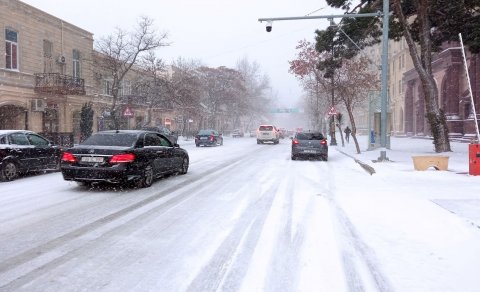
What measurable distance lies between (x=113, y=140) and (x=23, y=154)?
13.2 feet

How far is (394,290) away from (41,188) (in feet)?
31.0

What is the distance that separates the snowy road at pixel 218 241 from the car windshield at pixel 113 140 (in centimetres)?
118

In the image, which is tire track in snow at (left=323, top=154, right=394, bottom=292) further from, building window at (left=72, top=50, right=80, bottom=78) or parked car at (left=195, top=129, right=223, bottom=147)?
building window at (left=72, top=50, right=80, bottom=78)

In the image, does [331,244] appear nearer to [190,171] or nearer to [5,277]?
[5,277]

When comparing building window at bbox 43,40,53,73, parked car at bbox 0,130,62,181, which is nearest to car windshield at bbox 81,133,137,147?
parked car at bbox 0,130,62,181

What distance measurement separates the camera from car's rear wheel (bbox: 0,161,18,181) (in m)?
12.2

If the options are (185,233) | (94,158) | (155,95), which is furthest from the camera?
(155,95)

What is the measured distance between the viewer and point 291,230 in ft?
21.1

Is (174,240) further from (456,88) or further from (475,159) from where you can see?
(456,88)

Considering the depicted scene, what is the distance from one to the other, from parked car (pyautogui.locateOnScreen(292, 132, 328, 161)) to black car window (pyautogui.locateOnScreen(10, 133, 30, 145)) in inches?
466

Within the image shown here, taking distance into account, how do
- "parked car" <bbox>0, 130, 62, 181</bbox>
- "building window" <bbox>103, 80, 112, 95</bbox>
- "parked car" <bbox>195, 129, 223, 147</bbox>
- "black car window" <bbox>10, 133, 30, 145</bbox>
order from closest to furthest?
"parked car" <bbox>0, 130, 62, 181</bbox>, "black car window" <bbox>10, 133, 30, 145</bbox>, "parked car" <bbox>195, 129, 223, 147</bbox>, "building window" <bbox>103, 80, 112, 95</bbox>

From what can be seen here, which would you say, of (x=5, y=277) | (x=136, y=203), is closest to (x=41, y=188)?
(x=136, y=203)

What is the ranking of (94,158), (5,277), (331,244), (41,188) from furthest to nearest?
1. (41,188)
2. (94,158)
3. (331,244)
4. (5,277)

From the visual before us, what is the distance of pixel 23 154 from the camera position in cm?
1301
